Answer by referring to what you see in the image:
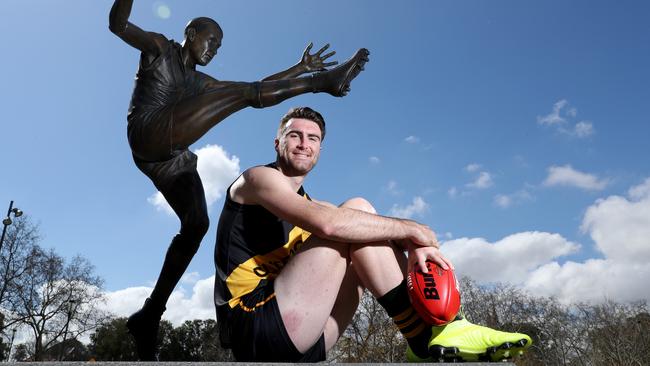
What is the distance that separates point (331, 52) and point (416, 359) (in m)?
3.24

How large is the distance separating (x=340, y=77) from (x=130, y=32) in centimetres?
159

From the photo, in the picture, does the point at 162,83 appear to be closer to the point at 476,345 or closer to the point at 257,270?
the point at 257,270

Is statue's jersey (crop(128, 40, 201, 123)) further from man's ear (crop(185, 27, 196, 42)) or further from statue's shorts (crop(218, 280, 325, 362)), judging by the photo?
statue's shorts (crop(218, 280, 325, 362))

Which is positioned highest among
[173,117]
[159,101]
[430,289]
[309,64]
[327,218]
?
[309,64]

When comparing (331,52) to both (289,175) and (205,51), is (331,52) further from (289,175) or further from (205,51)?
(289,175)

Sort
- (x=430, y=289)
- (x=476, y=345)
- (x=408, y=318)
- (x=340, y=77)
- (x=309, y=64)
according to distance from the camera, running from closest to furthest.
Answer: (x=476, y=345) < (x=430, y=289) < (x=408, y=318) < (x=340, y=77) < (x=309, y=64)

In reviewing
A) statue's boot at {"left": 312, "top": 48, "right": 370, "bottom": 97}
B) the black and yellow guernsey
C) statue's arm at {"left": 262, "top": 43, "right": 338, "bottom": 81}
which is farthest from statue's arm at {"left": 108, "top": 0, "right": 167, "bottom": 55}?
the black and yellow guernsey

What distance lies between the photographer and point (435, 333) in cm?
208

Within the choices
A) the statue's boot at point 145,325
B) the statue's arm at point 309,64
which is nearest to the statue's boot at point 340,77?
the statue's arm at point 309,64

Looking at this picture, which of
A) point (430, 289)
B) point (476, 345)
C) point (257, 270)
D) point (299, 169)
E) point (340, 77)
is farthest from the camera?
point (340, 77)

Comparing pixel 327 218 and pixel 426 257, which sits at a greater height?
pixel 327 218

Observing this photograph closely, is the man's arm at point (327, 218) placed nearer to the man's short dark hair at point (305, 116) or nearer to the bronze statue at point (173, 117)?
the man's short dark hair at point (305, 116)

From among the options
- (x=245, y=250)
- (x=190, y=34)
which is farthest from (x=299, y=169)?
(x=190, y=34)

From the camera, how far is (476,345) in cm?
195
